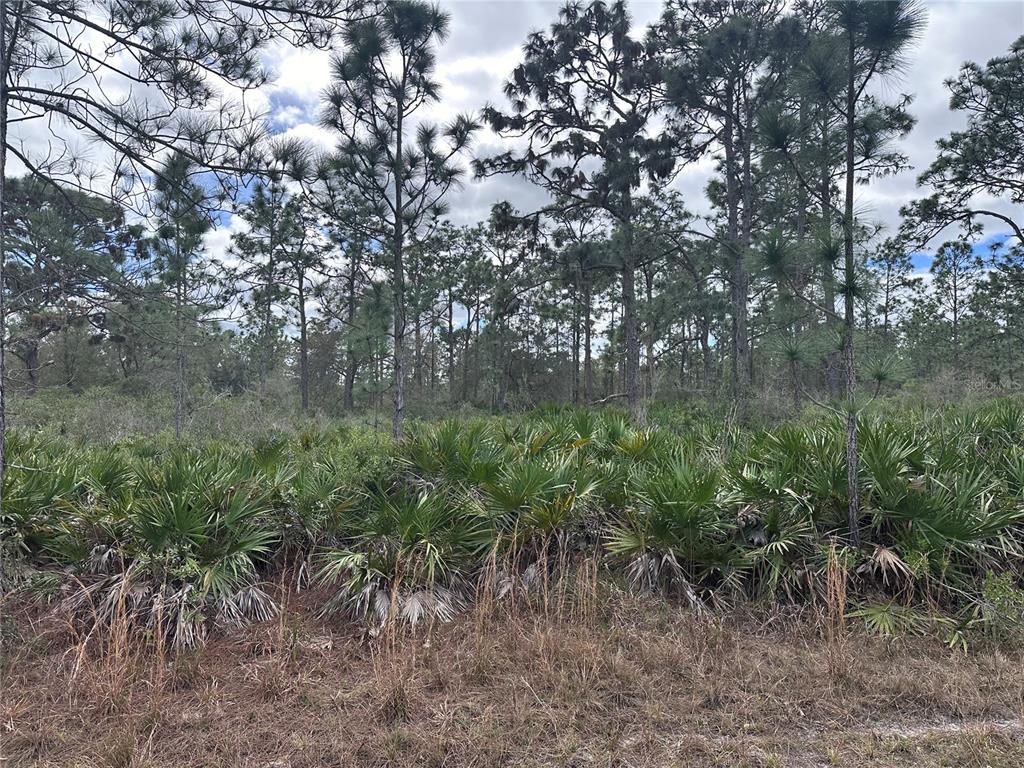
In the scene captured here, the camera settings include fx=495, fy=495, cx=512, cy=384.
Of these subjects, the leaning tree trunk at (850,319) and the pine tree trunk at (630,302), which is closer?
the leaning tree trunk at (850,319)

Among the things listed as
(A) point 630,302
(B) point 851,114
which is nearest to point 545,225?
(A) point 630,302

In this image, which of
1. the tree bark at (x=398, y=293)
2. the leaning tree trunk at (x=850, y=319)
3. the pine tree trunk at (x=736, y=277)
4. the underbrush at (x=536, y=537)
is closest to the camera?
the underbrush at (x=536, y=537)

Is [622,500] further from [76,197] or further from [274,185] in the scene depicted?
[76,197]

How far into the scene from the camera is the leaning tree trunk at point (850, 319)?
14.7 feet

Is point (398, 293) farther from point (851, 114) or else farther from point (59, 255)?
point (851, 114)

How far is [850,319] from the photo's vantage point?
449cm

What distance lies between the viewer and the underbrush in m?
4.21

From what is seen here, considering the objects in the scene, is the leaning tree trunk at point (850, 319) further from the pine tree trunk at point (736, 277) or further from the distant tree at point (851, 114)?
the pine tree trunk at point (736, 277)

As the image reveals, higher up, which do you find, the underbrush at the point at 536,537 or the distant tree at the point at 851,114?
the distant tree at the point at 851,114

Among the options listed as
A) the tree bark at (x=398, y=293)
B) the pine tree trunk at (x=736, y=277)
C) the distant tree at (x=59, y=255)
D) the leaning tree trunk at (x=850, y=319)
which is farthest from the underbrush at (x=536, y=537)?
the pine tree trunk at (x=736, y=277)

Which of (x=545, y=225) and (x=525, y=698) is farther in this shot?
(x=545, y=225)

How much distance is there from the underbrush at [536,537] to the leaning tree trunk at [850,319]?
270 mm

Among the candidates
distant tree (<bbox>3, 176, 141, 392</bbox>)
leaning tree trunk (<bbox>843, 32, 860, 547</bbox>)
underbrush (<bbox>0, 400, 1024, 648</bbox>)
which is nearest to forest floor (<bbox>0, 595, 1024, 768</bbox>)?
underbrush (<bbox>0, 400, 1024, 648</bbox>)

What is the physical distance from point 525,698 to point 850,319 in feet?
13.7
